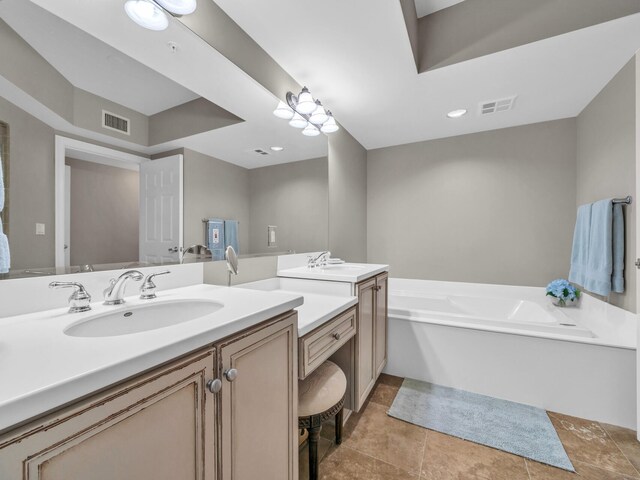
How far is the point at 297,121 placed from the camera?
1990 mm

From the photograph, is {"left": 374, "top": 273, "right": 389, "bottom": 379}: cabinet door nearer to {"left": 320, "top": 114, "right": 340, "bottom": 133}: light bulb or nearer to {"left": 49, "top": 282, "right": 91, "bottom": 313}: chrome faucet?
{"left": 320, "top": 114, "right": 340, "bottom": 133}: light bulb

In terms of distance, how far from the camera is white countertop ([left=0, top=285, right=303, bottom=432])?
0.40m

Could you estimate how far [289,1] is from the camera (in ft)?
4.51

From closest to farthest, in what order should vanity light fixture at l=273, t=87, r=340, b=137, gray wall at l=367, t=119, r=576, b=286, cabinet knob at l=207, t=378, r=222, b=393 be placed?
cabinet knob at l=207, t=378, r=222, b=393
vanity light fixture at l=273, t=87, r=340, b=137
gray wall at l=367, t=119, r=576, b=286

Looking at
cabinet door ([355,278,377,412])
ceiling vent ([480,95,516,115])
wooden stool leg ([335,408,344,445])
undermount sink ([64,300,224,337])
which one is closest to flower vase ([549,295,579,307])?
ceiling vent ([480,95,516,115])

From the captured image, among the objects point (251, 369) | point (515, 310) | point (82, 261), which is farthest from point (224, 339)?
point (515, 310)

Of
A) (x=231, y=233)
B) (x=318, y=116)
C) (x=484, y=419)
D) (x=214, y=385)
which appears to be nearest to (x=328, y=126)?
(x=318, y=116)

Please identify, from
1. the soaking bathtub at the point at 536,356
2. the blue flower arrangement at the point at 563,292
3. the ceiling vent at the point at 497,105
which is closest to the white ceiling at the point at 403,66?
the ceiling vent at the point at 497,105

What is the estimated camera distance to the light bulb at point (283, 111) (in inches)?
72.5

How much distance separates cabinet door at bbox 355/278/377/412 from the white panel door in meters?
1.01

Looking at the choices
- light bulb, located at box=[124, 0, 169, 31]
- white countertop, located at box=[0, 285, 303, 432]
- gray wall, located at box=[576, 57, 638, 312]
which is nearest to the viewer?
white countertop, located at box=[0, 285, 303, 432]

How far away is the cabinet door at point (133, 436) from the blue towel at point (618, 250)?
261 centimetres

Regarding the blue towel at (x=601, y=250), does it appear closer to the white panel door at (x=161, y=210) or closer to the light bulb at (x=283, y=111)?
the light bulb at (x=283, y=111)

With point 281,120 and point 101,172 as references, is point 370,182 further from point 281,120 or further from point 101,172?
point 101,172
